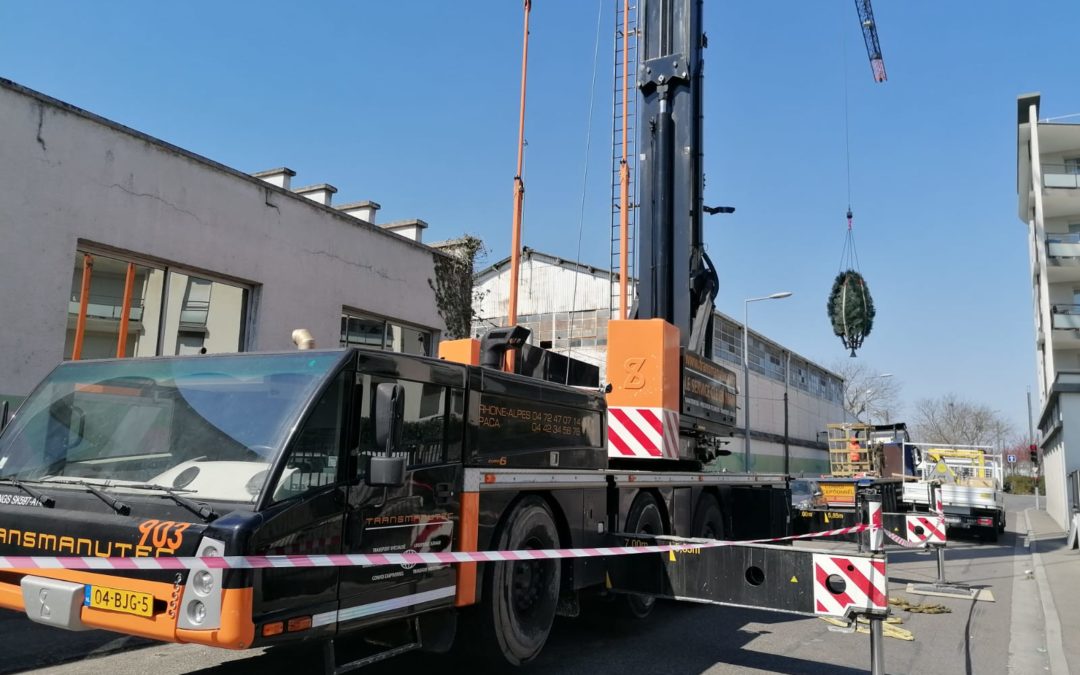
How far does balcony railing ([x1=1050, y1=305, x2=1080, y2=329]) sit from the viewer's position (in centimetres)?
3272

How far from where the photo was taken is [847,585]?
5.58 meters

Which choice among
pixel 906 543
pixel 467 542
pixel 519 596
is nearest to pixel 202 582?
pixel 467 542

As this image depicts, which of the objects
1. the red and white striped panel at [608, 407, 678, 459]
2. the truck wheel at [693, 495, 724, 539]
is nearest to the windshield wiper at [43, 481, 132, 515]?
the red and white striped panel at [608, 407, 678, 459]

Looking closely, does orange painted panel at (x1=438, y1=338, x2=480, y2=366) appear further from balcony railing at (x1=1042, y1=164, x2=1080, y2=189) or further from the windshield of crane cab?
balcony railing at (x1=1042, y1=164, x2=1080, y2=189)

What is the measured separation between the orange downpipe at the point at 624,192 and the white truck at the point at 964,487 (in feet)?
44.4

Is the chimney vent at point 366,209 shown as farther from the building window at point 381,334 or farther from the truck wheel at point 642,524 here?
the truck wheel at point 642,524

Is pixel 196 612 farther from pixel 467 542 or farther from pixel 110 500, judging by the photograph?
pixel 467 542

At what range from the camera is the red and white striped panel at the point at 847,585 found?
5.42m

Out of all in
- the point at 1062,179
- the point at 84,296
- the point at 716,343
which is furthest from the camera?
the point at 716,343

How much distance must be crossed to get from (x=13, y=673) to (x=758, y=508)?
27.0 feet

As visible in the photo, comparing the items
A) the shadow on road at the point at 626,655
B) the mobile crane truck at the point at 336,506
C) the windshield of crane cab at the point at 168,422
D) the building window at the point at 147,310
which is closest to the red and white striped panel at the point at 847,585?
the mobile crane truck at the point at 336,506

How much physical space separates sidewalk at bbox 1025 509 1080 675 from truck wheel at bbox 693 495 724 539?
3.47 meters

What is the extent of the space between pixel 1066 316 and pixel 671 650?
33.7 m

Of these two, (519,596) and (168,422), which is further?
(519,596)
